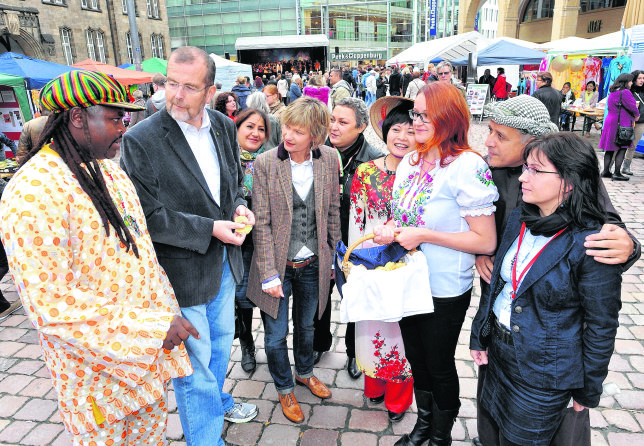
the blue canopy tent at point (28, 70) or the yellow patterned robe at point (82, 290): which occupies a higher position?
the blue canopy tent at point (28, 70)

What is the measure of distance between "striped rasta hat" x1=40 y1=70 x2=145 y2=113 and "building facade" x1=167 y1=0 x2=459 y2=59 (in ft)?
143

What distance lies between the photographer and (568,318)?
166 centimetres

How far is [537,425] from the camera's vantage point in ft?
5.83

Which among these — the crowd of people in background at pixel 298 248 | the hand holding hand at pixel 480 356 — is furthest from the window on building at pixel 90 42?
the hand holding hand at pixel 480 356

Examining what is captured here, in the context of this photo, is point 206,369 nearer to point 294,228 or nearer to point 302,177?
point 294,228

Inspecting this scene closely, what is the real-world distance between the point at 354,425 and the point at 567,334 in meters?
1.56

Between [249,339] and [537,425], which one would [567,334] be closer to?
[537,425]

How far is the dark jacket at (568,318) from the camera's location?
1574 millimetres

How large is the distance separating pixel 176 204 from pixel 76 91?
0.74 metres

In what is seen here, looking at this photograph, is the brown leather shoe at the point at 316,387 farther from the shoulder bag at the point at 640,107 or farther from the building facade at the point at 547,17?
the building facade at the point at 547,17

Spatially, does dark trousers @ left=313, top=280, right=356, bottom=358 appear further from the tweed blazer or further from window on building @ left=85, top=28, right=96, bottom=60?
window on building @ left=85, top=28, right=96, bottom=60

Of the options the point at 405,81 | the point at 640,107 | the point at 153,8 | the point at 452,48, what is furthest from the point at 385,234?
the point at 153,8

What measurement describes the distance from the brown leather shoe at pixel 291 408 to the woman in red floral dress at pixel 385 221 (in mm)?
503

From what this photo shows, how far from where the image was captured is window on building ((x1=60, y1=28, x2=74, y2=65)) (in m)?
24.5
